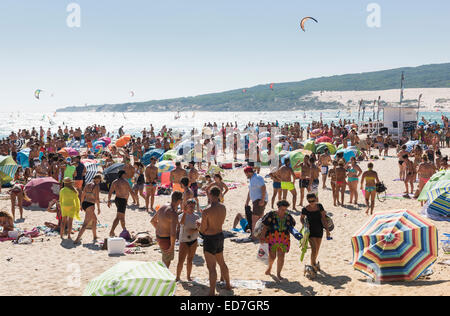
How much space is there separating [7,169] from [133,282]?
11684 mm

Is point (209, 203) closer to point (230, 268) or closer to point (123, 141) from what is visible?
point (230, 268)

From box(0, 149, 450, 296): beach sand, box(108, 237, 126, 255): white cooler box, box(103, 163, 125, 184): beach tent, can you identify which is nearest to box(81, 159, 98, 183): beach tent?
box(103, 163, 125, 184): beach tent

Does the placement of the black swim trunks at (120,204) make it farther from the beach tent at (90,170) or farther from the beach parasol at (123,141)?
the beach parasol at (123,141)

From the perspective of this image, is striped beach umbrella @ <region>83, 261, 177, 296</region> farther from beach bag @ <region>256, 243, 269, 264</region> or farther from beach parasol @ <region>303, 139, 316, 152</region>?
beach parasol @ <region>303, 139, 316, 152</region>

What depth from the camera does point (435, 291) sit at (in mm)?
4719

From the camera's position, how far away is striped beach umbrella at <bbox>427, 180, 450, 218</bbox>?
28.4 ft

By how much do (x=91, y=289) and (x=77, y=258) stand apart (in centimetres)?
331

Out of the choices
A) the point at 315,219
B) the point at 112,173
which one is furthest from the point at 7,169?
the point at 315,219

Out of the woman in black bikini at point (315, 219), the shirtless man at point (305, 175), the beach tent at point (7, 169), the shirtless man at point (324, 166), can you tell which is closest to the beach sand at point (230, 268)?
the woman in black bikini at point (315, 219)

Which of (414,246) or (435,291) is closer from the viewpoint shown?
(435,291)

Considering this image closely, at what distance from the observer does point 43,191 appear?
1140 cm

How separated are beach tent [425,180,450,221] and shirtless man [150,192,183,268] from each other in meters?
5.90

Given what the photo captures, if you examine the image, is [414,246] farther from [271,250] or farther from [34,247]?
[34,247]
